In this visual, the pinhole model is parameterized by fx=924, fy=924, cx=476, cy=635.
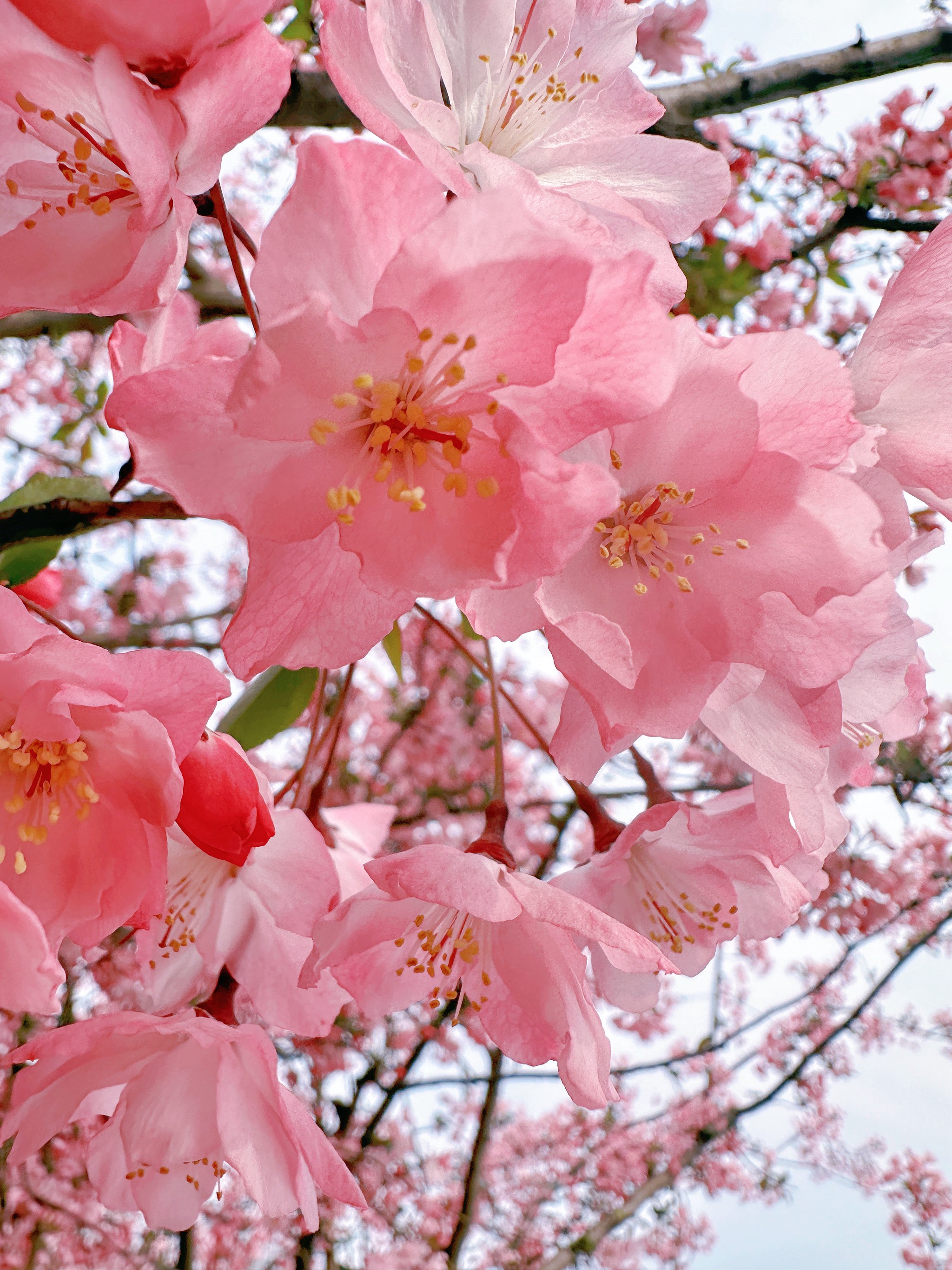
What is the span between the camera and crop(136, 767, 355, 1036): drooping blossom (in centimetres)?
82

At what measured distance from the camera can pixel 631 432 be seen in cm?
58

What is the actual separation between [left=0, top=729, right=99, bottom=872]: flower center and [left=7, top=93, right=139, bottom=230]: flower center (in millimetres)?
335

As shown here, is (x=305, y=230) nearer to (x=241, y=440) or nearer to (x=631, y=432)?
(x=241, y=440)

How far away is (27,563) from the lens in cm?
100

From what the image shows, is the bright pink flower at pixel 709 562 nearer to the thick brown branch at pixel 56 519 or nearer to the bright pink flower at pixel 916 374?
the bright pink flower at pixel 916 374

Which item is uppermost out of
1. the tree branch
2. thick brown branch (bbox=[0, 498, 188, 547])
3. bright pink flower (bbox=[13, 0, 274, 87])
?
bright pink flower (bbox=[13, 0, 274, 87])

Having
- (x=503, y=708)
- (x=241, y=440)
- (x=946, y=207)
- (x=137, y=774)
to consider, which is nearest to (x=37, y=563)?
(x=137, y=774)

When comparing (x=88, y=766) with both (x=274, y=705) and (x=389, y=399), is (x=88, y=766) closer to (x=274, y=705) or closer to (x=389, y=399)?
(x=389, y=399)

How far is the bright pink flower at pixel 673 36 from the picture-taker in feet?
7.07

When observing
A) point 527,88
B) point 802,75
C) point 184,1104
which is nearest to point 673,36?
point 802,75

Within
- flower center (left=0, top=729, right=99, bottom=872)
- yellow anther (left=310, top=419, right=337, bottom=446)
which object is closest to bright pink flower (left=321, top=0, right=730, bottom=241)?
yellow anther (left=310, top=419, right=337, bottom=446)

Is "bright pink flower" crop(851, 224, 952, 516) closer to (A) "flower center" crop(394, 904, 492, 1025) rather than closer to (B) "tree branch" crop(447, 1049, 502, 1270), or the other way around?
(A) "flower center" crop(394, 904, 492, 1025)

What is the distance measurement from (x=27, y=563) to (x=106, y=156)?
0.54 meters

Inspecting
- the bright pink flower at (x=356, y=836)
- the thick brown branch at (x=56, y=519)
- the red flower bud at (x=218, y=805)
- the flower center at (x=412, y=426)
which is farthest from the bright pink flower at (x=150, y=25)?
the bright pink flower at (x=356, y=836)
